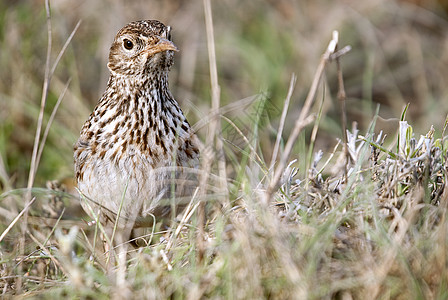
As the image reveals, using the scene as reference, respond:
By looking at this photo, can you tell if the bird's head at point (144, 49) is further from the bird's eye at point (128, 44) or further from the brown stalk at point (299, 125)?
the brown stalk at point (299, 125)

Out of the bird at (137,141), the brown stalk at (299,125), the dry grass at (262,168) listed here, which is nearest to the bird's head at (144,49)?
the bird at (137,141)

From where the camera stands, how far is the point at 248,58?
8.21m

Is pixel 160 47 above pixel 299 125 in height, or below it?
above

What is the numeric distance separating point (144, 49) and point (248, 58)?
3.62 metres

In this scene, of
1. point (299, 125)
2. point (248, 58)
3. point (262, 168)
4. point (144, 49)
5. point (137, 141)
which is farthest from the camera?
point (248, 58)

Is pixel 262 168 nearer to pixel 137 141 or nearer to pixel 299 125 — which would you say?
pixel 137 141

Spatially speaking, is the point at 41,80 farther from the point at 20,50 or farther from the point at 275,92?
the point at 275,92

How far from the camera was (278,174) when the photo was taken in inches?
128

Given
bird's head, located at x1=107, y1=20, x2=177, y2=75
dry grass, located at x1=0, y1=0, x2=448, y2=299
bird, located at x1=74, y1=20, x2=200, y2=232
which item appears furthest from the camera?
bird's head, located at x1=107, y1=20, x2=177, y2=75

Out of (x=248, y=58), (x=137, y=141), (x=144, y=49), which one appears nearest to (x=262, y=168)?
(x=137, y=141)

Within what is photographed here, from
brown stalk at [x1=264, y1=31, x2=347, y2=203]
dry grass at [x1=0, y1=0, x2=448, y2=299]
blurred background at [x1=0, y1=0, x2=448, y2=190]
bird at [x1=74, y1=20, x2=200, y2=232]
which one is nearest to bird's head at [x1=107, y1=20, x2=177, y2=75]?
bird at [x1=74, y1=20, x2=200, y2=232]

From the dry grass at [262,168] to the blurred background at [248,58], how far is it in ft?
0.06

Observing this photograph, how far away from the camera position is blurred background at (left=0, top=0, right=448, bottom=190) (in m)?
7.19

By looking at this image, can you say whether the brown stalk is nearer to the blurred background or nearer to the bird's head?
the bird's head
